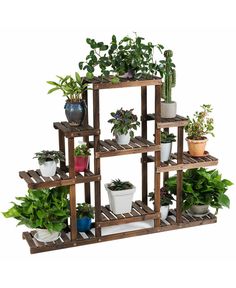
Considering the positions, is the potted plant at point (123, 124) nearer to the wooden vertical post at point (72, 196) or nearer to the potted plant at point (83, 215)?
the wooden vertical post at point (72, 196)

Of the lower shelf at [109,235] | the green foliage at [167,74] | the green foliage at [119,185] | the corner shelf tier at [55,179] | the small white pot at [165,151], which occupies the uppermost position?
the green foliage at [167,74]

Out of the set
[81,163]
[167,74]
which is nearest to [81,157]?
[81,163]

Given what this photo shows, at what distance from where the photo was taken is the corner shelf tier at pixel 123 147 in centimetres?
636

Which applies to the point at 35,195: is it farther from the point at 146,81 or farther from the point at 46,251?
the point at 146,81

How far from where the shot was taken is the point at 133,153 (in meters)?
6.45

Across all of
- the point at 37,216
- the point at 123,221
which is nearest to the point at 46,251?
the point at 37,216

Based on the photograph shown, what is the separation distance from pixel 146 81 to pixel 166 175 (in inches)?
44.4

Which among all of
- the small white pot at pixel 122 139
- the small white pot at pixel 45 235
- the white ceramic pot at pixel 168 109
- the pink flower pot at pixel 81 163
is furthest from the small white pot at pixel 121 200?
the white ceramic pot at pixel 168 109

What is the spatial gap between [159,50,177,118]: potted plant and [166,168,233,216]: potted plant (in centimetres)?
66

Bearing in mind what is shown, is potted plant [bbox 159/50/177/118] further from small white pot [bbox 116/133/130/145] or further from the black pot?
the black pot

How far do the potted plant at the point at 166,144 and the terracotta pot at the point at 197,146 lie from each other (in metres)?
0.17

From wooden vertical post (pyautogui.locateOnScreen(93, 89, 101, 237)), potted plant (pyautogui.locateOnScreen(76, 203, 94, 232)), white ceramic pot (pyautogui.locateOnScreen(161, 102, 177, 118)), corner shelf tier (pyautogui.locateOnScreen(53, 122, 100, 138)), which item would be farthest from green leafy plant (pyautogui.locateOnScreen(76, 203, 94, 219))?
white ceramic pot (pyautogui.locateOnScreen(161, 102, 177, 118))

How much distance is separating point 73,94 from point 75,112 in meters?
0.16

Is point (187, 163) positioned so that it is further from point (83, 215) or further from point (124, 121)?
point (83, 215)
